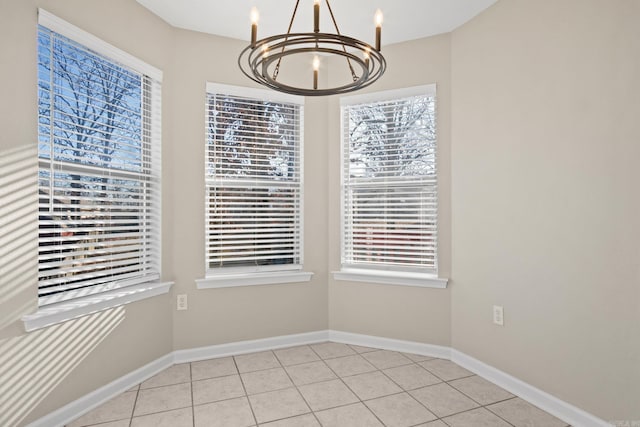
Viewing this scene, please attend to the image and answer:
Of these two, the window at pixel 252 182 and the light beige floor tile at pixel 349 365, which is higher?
the window at pixel 252 182

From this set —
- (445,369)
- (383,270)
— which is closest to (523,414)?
(445,369)

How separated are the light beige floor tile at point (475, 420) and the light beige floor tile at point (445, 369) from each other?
46cm

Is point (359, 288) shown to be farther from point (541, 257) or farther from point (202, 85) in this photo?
point (202, 85)

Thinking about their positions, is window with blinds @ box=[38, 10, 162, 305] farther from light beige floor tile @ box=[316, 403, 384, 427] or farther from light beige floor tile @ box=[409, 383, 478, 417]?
light beige floor tile @ box=[409, 383, 478, 417]

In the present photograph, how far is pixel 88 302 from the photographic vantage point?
2275 millimetres

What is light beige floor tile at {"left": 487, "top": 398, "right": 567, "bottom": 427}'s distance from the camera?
7.09 ft

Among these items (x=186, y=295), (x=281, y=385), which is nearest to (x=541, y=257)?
(x=281, y=385)

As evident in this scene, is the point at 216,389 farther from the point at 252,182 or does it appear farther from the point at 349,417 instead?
the point at 252,182

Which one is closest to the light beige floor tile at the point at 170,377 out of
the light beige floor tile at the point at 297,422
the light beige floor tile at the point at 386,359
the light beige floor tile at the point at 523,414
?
the light beige floor tile at the point at 297,422

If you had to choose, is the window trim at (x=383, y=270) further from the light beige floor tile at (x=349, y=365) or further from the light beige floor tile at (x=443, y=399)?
the light beige floor tile at (x=443, y=399)

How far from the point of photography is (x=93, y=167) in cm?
239

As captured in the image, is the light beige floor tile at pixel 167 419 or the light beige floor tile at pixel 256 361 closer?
the light beige floor tile at pixel 167 419

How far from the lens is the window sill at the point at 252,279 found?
3102 mm

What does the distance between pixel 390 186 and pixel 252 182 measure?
4.01ft
